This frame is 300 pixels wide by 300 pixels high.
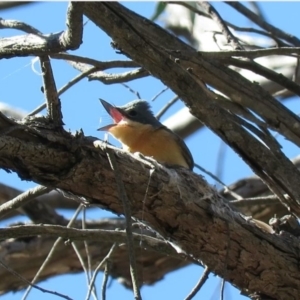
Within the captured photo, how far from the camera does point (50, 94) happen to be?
2.81m

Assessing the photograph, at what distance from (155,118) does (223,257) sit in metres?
2.04

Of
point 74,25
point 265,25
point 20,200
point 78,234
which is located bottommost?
point 78,234

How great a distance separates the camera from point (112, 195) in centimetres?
303

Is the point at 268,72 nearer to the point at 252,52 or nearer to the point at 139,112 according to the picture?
the point at 252,52

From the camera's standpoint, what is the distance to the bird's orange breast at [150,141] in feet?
15.9

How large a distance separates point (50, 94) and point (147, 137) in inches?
84.5

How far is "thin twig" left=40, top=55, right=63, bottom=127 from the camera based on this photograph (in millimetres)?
2809

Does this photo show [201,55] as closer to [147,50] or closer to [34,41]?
[147,50]

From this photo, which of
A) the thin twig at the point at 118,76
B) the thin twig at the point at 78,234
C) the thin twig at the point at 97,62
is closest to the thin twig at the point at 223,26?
the thin twig at the point at 118,76

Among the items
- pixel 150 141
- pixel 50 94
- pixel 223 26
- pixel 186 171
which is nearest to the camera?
pixel 50 94

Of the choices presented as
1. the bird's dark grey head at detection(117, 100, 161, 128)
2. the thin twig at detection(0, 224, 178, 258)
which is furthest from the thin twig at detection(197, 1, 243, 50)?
the thin twig at detection(0, 224, 178, 258)

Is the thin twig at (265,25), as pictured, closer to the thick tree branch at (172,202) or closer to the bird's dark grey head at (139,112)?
the bird's dark grey head at (139,112)

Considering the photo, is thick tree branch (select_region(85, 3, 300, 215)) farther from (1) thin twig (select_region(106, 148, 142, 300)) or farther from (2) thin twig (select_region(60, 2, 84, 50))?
(1) thin twig (select_region(106, 148, 142, 300))

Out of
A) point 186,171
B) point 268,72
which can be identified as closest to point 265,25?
point 268,72
